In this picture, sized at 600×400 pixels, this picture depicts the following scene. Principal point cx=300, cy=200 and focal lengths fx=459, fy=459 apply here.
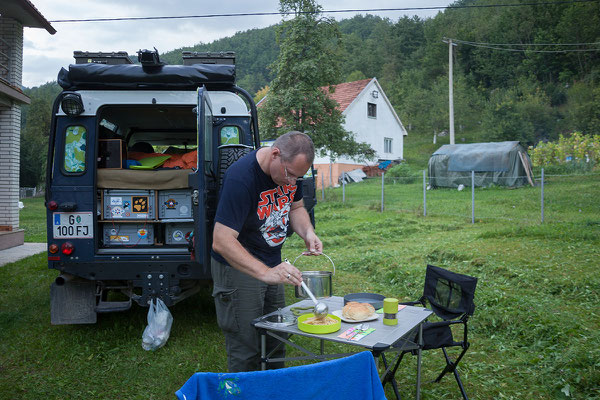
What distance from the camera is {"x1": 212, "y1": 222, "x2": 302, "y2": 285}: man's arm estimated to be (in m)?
2.66

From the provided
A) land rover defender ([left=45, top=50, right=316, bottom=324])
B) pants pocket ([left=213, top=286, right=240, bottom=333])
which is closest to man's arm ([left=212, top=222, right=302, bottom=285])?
pants pocket ([left=213, top=286, right=240, bottom=333])

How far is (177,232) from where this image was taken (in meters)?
5.48

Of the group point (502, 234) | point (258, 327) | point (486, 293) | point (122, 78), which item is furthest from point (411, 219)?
point (258, 327)

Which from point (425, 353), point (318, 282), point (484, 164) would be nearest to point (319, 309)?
point (318, 282)

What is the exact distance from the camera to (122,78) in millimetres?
5016

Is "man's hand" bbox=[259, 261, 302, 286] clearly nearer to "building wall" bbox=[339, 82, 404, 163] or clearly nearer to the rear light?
the rear light

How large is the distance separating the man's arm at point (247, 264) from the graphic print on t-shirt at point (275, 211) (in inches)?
12.5

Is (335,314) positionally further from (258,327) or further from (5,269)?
(5,269)

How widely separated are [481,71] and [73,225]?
62422mm

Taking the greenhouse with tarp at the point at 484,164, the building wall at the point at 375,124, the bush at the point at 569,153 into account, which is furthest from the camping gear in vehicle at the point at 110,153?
the building wall at the point at 375,124

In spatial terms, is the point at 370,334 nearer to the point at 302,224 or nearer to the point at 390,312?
the point at 390,312

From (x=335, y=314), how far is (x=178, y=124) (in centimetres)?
499

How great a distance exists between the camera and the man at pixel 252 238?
2.76 m

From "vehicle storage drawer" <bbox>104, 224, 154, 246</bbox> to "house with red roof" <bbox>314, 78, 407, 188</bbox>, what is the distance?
23.5 m
